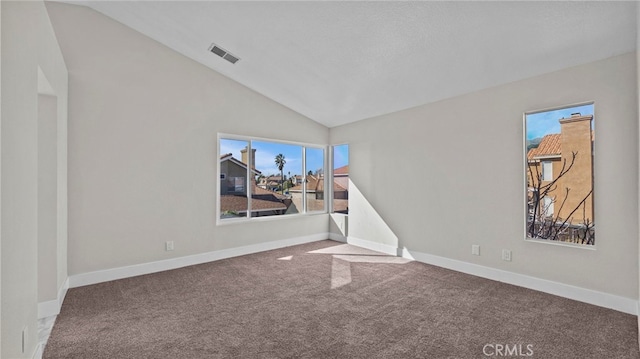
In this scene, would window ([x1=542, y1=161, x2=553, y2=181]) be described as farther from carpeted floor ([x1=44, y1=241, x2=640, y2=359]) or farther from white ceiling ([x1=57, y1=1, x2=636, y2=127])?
carpeted floor ([x1=44, y1=241, x2=640, y2=359])

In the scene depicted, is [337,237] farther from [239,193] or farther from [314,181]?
[239,193]

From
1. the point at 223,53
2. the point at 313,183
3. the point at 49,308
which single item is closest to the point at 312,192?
the point at 313,183

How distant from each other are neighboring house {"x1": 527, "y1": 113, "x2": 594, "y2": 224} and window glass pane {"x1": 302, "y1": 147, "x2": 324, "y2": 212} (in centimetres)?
358

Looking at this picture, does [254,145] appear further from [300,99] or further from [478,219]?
[478,219]

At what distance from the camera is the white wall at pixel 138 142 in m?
3.42

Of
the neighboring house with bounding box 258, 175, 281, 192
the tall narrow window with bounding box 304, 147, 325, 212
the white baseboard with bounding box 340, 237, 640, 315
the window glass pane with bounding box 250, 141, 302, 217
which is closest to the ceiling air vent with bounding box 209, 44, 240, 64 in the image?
the window glass pane with bounding box 250, 141, 302, 217

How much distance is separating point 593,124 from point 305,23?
3.07m

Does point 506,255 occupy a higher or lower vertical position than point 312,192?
lower

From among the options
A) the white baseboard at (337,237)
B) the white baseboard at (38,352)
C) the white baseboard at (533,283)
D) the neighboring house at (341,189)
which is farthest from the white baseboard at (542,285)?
the white baseboard at (38,352)

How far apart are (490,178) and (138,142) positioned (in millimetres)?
4487

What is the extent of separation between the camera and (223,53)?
396 cm

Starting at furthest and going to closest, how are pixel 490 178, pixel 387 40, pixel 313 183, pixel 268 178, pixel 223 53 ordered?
pixel 313 183, pixel 268 178, pixel 223 53, pixel 490 178, pixel 387 40

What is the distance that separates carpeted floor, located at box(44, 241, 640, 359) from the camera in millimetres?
2139

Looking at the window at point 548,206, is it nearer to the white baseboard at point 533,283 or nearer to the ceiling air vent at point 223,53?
the white baseboard at point 533,283
